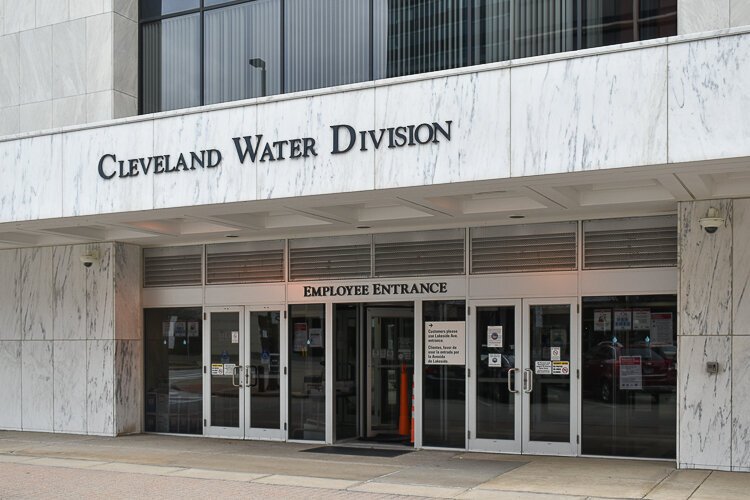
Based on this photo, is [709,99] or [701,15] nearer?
[709,99]

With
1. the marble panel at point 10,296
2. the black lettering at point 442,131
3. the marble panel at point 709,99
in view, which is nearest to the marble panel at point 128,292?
the marble panel at point 10,296

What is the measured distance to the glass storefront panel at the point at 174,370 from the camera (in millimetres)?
15367

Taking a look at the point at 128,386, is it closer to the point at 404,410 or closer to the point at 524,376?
the point at 404,410

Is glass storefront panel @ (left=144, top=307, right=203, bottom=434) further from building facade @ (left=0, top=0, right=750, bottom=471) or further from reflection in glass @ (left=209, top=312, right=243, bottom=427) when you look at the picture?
reflection in glass @ (left=209, top=312, right=243, bottom=427)

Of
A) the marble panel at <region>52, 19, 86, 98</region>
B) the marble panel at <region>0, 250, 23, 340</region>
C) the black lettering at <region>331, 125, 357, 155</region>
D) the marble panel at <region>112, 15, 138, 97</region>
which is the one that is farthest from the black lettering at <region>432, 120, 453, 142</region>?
the marble panel at <region>0, 250, 23, 340</region>

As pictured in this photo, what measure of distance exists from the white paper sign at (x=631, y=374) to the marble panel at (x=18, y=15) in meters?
11.2

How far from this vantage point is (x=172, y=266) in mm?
15602

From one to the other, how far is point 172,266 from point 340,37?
5.13 m

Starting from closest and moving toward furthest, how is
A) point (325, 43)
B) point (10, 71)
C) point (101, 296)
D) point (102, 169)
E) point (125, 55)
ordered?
1. point (102, 169)
2. point (325, 43)
3. point (125, 55)
4. point (101, 296)
5. point (10, 71)

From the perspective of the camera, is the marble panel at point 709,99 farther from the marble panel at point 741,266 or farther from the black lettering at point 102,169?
the black lettering at point 102,169

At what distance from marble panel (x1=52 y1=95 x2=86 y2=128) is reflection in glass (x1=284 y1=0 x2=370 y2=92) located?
3774 millimetres

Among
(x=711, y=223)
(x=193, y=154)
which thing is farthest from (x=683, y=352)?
(x=193, y=154)

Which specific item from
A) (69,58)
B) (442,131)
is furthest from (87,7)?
(442,131)

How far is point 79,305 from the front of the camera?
15.6 m
